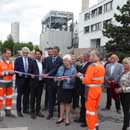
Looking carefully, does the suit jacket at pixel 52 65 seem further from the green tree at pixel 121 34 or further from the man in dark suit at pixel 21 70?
the green tree at pixel 121 34

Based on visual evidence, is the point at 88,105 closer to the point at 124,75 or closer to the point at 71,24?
the point at 124,75

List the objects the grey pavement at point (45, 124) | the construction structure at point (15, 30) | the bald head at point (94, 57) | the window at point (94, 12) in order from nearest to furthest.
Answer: the bald head at point (94, 57) → the grey pavement at point (45, 124) → the window at point (94, 12) → the construction structure at point (15, 30)

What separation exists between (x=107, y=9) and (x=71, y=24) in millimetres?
30847

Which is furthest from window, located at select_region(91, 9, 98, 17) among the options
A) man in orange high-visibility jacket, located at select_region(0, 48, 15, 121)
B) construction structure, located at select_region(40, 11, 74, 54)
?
man in orange high-visibility jacket, located at select_region(0, 48, 15, 121)

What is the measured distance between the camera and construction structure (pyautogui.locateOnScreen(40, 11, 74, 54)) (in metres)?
93.4

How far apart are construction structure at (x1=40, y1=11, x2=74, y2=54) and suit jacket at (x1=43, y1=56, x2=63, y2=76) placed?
267 feet

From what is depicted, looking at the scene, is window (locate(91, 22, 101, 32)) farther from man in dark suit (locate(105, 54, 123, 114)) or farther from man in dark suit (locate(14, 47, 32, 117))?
man in dark suit (locate(14, 47, 32, 117))

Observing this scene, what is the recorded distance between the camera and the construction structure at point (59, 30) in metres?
93.4

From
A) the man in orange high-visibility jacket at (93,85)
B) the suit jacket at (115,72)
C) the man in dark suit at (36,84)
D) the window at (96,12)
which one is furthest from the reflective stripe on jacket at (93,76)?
the window at (96,12)

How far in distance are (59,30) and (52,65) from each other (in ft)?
281

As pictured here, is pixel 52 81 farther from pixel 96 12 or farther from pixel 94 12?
pixel 94 12

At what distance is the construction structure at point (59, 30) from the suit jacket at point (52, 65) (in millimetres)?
81236

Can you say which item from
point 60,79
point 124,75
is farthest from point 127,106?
point 60,79

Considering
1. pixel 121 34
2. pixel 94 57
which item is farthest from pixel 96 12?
pixel 94 57
